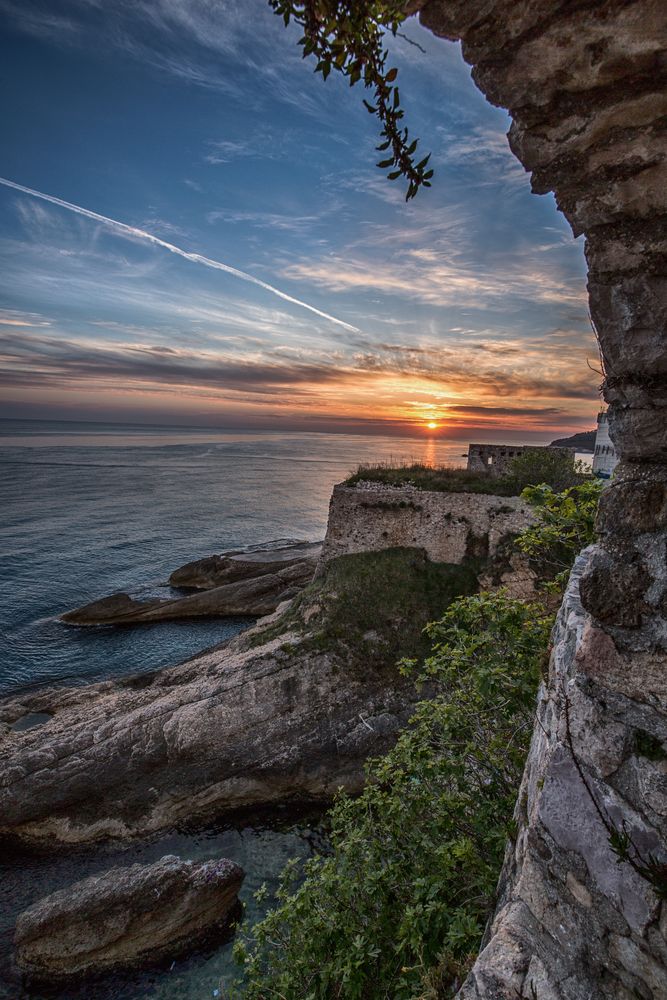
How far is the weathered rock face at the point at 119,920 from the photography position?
15234 mm

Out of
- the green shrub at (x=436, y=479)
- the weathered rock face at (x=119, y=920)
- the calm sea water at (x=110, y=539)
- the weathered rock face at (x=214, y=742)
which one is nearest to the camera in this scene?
the weathered rock face at (x=119, y=920)

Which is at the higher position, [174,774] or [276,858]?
[174,774]

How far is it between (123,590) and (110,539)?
60.8 ft

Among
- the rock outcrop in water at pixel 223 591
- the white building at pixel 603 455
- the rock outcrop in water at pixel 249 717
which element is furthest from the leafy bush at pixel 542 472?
the white building at pixel 603 455

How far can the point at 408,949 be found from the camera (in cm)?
803

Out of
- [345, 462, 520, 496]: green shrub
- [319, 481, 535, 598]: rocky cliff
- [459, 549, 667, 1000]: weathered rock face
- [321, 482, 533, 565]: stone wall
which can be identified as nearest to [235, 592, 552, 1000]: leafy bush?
[459, 549, 667, 1000]: weathered rock face

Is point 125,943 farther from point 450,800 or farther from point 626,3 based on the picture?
point 626,3

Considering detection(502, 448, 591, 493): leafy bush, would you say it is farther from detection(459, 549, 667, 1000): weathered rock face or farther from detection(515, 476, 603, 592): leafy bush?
detection(459, 549, 667, 1000): weathered rock face

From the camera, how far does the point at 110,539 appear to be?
2441 inches

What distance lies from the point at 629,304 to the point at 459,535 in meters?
27.0

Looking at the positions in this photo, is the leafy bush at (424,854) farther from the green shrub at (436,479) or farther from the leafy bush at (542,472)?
the leafy bush at (542,472)

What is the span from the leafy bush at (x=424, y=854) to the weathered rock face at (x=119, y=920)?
351 inches

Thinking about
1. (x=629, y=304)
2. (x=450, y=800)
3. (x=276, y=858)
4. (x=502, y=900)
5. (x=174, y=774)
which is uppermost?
(x=629, y=304)

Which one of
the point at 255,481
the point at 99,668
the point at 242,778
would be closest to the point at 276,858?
the point at 242,778
